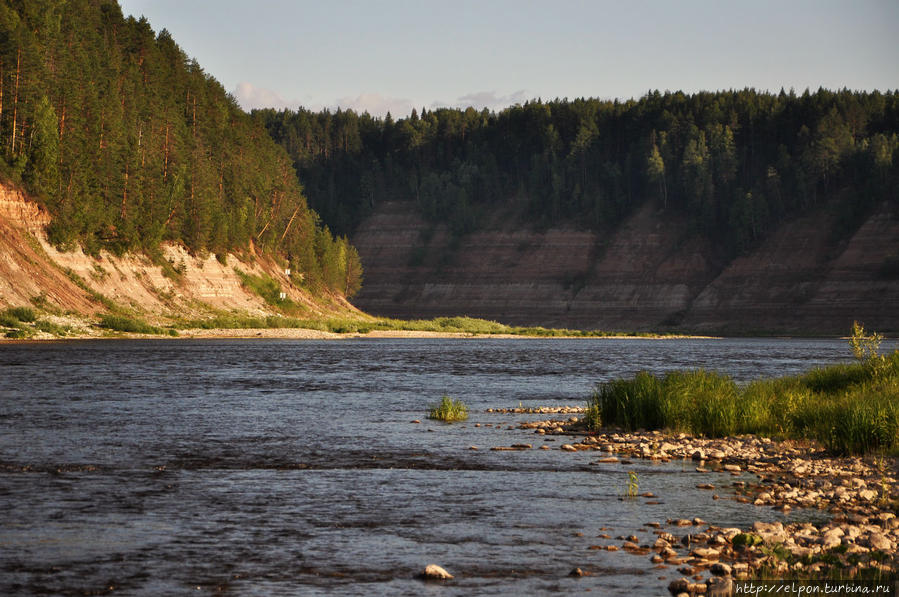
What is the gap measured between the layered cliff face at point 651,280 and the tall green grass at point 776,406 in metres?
112

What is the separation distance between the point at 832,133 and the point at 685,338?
52785 millimetres

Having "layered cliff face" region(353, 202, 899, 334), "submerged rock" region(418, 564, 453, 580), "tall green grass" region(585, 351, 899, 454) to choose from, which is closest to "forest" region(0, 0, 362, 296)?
"layered cliff face" region(353, 202, 899, 334)

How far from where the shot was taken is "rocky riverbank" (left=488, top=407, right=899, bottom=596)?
48.1ft

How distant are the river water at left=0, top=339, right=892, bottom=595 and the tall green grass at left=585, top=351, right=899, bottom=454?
10.8 ft

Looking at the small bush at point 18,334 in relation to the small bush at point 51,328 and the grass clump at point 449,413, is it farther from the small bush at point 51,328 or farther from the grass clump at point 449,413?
the grass clump at point 449,413

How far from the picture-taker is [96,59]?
110188mm

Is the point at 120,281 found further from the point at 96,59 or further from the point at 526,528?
the point at 526,528

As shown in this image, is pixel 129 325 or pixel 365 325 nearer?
pixel 129 325

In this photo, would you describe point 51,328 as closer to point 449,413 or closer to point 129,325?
point 129,325

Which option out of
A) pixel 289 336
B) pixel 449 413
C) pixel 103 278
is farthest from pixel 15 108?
pixel 449 413

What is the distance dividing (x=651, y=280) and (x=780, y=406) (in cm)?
14209

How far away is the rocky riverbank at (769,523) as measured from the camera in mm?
14672

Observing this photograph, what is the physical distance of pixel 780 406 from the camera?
29859 mm

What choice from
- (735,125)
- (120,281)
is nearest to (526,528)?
(120,281)
